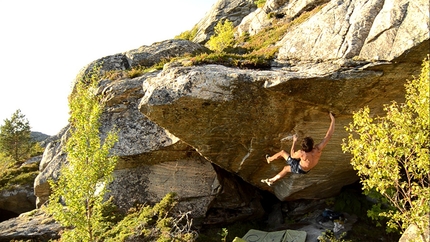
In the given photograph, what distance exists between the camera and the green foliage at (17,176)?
31.8 metres

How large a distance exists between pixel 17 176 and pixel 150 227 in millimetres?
22019

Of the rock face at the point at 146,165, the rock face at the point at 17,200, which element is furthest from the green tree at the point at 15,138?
the rock face at the point at 146,165

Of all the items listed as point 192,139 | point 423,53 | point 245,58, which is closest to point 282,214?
point 192,139

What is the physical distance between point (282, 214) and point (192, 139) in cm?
1006

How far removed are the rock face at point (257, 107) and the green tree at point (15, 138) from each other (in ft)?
87.4

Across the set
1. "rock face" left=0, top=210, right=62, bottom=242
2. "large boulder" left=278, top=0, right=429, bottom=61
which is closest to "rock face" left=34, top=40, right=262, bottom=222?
"rock face" left=0, top=210, right=62, bottom=242

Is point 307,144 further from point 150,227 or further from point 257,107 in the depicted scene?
point 150,227

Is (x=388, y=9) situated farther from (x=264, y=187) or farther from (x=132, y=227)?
(x=132, y=227)

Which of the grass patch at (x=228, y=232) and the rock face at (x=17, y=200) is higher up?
the rock face at (x=17, y=200)

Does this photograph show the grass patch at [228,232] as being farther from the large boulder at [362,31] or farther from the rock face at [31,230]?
the large boulder at [362,31]

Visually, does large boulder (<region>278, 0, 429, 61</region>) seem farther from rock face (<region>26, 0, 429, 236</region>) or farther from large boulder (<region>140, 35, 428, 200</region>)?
large boulder (<region>140, 35, 428, 200</region>)

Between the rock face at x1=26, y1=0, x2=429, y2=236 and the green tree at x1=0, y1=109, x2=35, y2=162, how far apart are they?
2665 cm

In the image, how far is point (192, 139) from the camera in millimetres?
16969

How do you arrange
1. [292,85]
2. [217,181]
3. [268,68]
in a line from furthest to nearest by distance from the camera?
[217,181]
[268,68]
[292,85]
